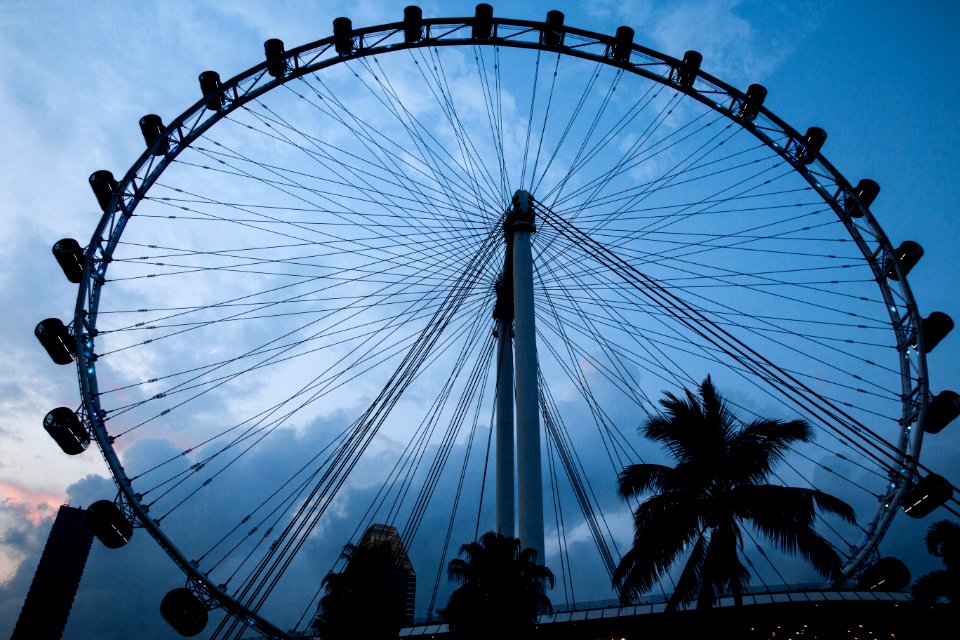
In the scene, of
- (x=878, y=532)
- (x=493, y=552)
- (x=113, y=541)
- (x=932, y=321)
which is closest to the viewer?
(x=493, y=552)

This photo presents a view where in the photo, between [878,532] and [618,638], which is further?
[878,532]

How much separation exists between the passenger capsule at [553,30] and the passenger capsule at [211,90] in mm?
13975

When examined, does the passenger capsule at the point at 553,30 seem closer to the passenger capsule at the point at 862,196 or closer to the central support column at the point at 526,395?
the central support column at the point at 526,395

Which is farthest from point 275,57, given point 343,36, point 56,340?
point 56,340

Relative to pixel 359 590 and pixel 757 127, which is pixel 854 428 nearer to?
pixel 359 590

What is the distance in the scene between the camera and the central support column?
1967cm

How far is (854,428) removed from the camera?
1705cm

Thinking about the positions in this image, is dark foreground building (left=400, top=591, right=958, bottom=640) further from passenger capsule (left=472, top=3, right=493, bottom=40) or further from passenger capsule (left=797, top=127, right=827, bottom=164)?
passenger capsule (left=472, top=3, right=493, bottom=40)

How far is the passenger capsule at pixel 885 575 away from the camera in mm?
22578

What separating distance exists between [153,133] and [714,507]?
25.4 metres

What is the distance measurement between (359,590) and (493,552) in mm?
3934

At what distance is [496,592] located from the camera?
57.5 ft

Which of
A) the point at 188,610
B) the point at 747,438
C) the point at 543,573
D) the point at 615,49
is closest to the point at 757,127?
the point at 615,49

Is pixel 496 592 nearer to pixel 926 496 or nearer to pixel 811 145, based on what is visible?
pixel 926 496
